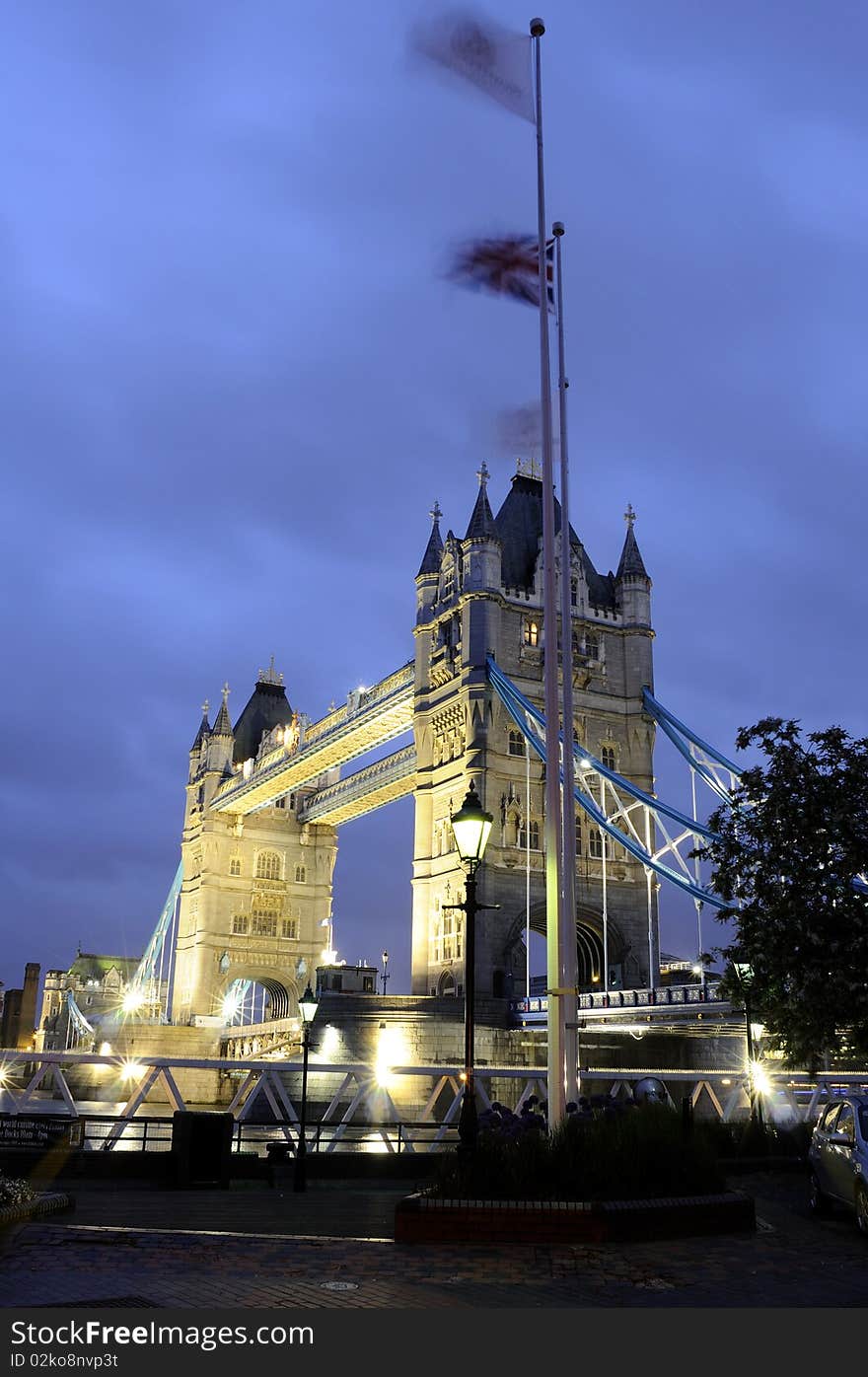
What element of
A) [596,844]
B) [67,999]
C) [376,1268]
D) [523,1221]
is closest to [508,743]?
[596,844]

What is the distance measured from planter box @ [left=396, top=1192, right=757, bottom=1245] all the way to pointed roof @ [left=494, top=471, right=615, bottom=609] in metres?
50.1

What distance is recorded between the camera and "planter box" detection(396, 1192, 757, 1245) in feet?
38.7

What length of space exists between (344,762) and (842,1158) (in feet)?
219

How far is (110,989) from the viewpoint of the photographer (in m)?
129

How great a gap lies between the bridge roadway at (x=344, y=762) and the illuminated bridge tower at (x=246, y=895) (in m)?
2.26

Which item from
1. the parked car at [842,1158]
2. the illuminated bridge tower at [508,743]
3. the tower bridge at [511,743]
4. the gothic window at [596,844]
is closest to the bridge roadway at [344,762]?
the tower bridge at [511,743]

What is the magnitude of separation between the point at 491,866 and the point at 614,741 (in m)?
9.76

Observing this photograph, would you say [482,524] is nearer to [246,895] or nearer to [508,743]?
[508,743]

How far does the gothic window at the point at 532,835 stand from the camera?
57.3 meters

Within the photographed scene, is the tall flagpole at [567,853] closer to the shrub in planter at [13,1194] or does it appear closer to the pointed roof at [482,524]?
the shrub in planter at [13,1194]

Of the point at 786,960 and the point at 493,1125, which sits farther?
the point at 786,960

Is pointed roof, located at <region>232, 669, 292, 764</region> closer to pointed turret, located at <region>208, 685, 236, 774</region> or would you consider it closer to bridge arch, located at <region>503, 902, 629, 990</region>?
pointed turret, located at <region>208, 685, 236, 774</region>

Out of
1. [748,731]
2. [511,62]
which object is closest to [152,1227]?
[748,731]

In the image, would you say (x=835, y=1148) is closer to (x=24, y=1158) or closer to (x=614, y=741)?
(x=24, y=1158)
